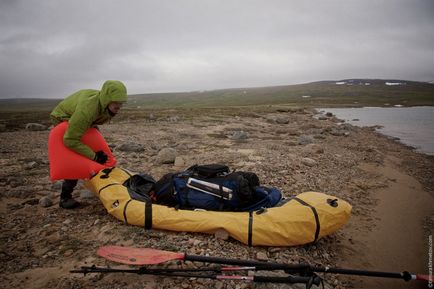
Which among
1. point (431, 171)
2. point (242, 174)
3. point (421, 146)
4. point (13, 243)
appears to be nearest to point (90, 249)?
point (13, 243)

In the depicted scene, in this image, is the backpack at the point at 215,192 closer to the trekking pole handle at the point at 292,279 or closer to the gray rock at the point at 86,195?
the trekking pole handle at the point at 292,279

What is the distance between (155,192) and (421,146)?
63.9ft

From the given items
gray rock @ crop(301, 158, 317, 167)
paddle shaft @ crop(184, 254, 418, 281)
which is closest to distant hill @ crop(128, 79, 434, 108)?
gray rock @ crop(301, 158, 317, 167)

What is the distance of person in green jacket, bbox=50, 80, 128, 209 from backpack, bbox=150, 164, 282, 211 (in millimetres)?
1823

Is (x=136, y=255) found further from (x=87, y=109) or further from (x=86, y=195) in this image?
(x=86, y=195)

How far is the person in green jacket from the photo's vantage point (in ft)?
16.7

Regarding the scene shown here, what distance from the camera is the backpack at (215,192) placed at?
489 cm

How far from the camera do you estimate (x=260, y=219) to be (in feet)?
14.2

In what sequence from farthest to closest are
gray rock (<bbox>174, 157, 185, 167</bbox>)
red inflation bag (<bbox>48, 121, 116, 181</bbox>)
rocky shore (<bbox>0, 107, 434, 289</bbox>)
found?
1. gray rock (<bbox>174, 157, 185, 167</bbox>)
2. red inflation bag (<bbox>48, 121, 116, 181</bbox>)
3. rocky shore (<bbox>0, 107, 434, 289</bbox>)

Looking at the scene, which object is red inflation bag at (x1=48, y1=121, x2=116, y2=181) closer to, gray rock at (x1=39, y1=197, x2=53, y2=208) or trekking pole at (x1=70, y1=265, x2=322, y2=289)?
gray rock at (x1=39, y1=197, x2=53, y2=208)

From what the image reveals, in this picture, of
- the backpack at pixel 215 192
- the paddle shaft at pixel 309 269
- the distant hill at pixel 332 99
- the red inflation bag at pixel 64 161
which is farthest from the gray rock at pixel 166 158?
the distant hill at pixel 332 99

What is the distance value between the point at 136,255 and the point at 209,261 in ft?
3.63

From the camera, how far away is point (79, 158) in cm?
545

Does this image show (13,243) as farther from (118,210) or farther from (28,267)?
(118,210)
